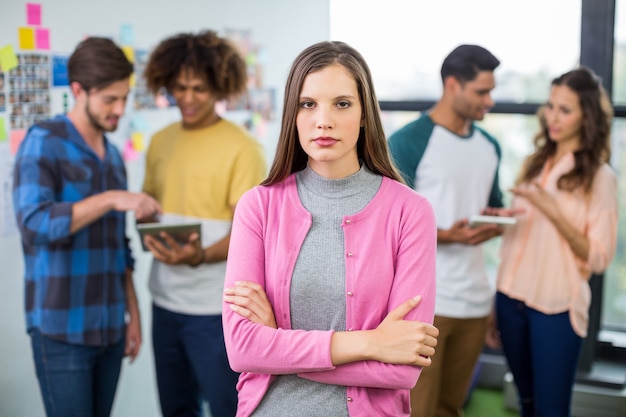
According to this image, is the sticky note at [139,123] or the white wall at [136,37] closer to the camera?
the white wall at [136,37]

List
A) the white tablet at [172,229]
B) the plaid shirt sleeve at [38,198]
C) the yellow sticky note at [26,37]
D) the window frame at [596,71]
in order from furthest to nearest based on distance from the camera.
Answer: the window frame at [596,71] → the yellow sticky note at [26,37] → the white tablet at [172,229] → the plaid shirt sleeve at [38,198]

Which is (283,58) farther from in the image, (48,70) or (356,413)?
(356,413)

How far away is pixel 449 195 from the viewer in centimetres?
276

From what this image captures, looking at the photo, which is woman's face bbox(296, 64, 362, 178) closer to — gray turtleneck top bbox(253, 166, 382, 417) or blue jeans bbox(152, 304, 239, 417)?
gray turtleneck top bbox(253, 166, 382, 417)

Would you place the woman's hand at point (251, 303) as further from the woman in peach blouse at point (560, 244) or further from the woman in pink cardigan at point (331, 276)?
the woman in peach blouse at point (560, 244)

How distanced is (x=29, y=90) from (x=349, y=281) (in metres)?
1.55

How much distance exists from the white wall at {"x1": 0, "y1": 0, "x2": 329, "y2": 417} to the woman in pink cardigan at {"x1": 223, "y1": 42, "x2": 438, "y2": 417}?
4.30ft

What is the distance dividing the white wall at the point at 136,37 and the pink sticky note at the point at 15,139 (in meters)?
0.20

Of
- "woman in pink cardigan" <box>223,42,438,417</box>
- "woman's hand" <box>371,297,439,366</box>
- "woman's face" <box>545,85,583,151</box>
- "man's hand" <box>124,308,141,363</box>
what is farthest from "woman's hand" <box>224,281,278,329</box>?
"woman's face" <box>545,85,583,151</box>

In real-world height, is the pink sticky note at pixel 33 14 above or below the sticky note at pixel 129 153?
above

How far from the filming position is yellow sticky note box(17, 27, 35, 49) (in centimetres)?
250

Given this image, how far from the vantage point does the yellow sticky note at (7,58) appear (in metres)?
2.42

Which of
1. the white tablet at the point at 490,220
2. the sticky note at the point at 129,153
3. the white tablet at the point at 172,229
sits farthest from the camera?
the sticky note at the point at 129,153

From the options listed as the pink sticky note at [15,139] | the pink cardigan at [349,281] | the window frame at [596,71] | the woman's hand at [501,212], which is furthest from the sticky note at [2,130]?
the window frame at [596,71]
